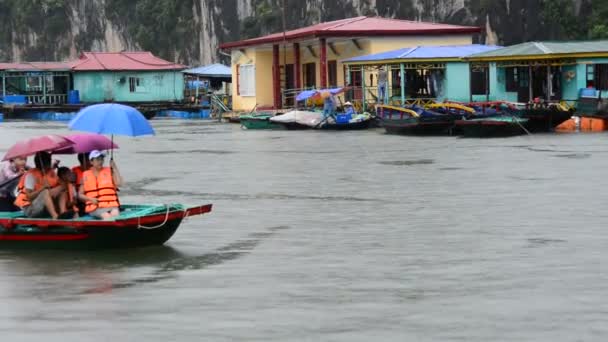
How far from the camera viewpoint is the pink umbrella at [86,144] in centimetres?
1241

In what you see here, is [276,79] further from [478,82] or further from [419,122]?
[419,122]

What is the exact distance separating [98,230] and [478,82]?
2551 cm

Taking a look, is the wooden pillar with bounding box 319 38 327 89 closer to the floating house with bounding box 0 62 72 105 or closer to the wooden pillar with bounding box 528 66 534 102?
the wooden pillar with bounding box 528 66 534 102

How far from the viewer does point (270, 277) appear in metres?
10.8

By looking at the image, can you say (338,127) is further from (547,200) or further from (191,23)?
(191,23)

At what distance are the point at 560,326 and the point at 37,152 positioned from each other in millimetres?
6011

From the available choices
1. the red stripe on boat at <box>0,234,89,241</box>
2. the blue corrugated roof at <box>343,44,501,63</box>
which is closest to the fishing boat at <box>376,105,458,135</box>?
the blue corrugated roof at <box>343,44,501,63</box>

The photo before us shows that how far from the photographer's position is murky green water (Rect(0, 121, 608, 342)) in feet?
28.5

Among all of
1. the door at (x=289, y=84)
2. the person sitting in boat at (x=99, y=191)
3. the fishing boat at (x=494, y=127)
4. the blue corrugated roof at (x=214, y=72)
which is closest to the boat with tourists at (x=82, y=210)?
the person sitting in boat at (x=99, y=191)

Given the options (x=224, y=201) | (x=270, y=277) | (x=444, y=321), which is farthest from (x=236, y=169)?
(x=444, y=321)

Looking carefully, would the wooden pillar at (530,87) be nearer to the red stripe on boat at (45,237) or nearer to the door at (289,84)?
the door at (289,84)

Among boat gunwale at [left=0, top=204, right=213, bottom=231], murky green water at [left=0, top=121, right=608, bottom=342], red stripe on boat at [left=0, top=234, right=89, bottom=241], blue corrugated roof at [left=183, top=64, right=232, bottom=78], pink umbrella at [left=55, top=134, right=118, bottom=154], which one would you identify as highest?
blue corrugated roof at [left=183, top=64, right=232, bottom=78]

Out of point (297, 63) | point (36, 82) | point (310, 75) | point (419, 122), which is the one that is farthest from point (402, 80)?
point (36, 82)

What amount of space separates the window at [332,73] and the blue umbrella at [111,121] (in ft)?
100
